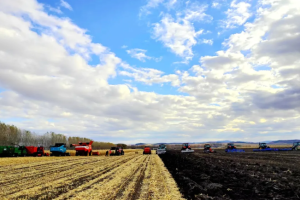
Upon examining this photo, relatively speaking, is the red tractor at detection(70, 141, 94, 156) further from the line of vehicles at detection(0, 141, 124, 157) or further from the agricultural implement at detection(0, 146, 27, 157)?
the agricultural implement at detection(0, 146, 27, 157)

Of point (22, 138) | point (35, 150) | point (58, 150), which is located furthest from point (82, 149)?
point (22, 138)

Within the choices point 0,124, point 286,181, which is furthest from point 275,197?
point 0,124

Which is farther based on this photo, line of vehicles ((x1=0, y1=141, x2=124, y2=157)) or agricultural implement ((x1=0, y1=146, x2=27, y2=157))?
line of vehicles ((x1=0, y1=141, x2=124, y2=157))

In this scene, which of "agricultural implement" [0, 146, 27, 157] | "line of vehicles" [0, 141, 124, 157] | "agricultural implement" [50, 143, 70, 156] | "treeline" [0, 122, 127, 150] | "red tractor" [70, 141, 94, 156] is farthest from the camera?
"treeline" [0, 122, 127, 150]

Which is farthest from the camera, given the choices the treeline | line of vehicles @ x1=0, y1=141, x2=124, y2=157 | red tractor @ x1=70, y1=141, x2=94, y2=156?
the treeline

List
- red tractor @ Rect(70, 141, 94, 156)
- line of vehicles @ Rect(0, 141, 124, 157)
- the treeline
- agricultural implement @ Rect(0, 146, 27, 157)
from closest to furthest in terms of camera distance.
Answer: agricultural implement @ Rect(0, 146, 27, 157) → line of vehicles @ Rect(0, 141, 124, 157) → red tractor @ Rect(70, 141, 94, 156) → the treeline

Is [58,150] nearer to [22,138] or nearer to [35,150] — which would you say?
[35,150]

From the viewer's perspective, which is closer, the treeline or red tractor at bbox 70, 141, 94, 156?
red tractor at bbox 70, 141, 94, 156

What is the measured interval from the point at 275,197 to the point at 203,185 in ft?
13.8

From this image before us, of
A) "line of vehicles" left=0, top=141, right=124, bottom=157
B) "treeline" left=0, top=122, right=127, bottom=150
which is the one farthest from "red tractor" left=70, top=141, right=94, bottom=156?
"treeline" left=0, top=122, right=127, bottom=150

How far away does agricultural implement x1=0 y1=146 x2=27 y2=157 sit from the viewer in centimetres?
3739

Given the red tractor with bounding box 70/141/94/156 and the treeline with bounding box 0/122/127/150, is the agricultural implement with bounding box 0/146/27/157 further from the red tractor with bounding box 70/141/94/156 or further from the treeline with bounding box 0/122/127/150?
the treeline with bounding box 0/122/127/150

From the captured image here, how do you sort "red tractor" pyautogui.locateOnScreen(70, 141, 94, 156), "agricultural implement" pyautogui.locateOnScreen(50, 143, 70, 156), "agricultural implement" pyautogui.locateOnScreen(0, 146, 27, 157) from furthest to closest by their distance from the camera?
"red tractor" pyautogui.locateOnScreen(70, 141, 94, 156) → "agricultural implement" pyautogui.locateOnScreen(50, 143, 70, 156) → "agricultural implement" pyautogui.locateOnScreen(0, 146, 27, 157)

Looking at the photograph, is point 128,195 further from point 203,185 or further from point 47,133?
point 47,133
